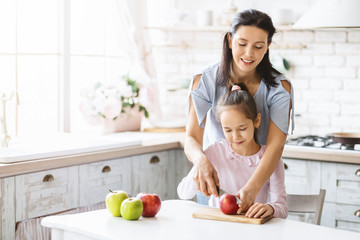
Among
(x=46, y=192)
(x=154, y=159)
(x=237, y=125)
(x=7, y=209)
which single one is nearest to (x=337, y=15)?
(x=237, y=125)

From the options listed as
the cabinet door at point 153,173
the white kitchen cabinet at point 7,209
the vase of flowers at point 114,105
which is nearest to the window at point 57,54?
the vase of flowers at point 114,105

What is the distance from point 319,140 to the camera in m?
3.58

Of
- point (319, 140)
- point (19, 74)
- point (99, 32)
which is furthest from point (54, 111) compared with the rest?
point (319, 140)

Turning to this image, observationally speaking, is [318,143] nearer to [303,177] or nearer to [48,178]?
[303,177]

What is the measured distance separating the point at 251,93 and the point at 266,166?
14.4 inches

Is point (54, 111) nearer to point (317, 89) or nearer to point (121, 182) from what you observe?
point (121, 182)

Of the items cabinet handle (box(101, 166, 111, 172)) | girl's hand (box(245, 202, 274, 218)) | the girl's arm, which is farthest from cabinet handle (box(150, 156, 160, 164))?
girl's hand (box(245, 202, 274, 218))

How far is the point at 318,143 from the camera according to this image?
340 cm

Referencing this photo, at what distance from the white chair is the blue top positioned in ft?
0.96

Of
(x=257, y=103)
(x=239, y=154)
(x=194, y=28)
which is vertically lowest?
(x=239, y=154)

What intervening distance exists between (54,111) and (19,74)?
40cm

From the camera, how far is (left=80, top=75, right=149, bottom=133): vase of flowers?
12.0 ft

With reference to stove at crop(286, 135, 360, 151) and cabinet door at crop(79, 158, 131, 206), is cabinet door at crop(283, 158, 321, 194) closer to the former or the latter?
stove at crop(286, 135, 360, 151)

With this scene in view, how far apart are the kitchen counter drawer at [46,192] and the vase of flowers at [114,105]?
0.71 metres
